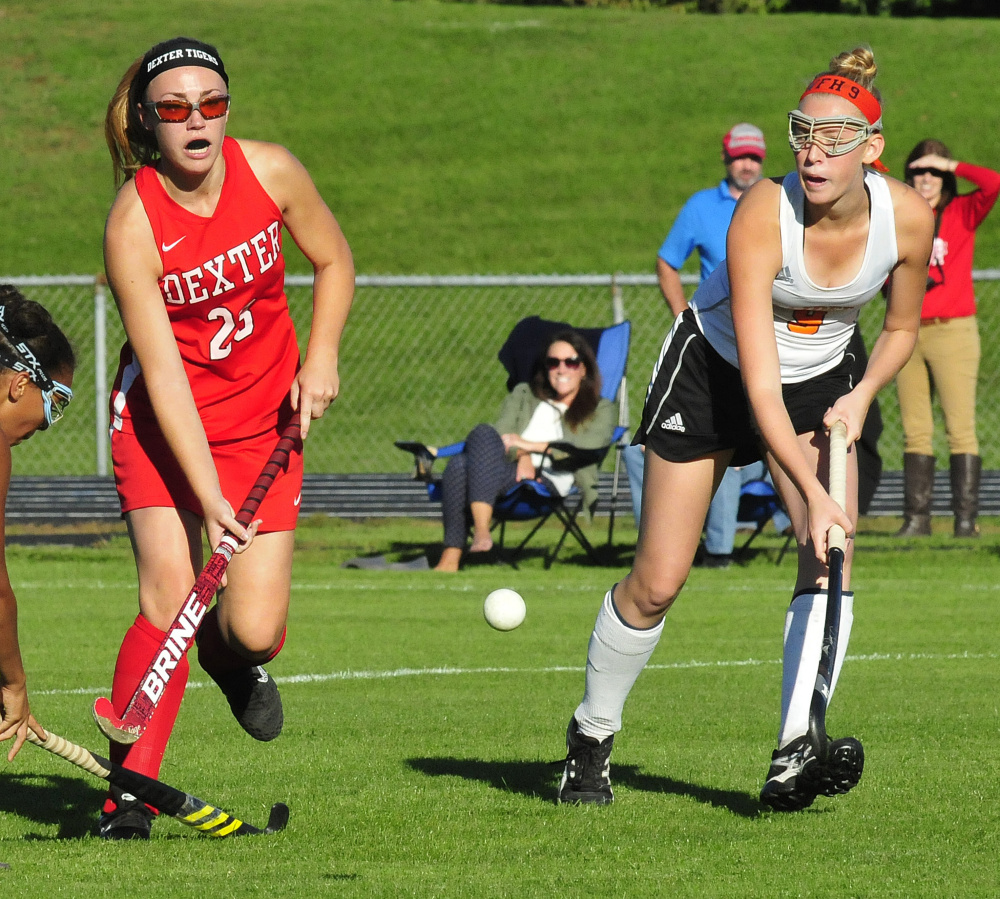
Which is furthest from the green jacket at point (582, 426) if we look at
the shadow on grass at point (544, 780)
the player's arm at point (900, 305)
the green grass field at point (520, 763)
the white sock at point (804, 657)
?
the white sock at point (804, 657)

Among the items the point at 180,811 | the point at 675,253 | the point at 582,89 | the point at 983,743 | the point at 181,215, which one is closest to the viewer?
the point at 180,811

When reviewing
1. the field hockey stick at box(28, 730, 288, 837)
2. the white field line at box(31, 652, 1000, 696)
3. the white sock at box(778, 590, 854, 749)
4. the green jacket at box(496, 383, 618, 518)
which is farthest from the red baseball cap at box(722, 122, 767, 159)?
the field hockey stick at box(28, 730, 288, 837)

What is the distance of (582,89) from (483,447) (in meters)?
27.8

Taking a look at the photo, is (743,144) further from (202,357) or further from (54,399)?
(54,399)

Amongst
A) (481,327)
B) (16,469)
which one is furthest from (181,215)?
(481,327)

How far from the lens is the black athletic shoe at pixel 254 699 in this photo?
Result: 4.77 m

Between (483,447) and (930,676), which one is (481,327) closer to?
(483,447)

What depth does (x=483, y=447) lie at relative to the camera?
1018 centimetres

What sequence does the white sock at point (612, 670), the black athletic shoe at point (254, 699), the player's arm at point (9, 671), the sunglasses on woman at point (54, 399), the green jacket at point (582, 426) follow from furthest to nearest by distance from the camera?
the green jacket at point (582, 426) → the black athletic shoe at point (254, 699) → the white sock at point (612, 670) → the sunglasses on woman at point (54, 399) → the player's arm at point (9, 671)

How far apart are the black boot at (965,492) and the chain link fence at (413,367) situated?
4689 millimetres

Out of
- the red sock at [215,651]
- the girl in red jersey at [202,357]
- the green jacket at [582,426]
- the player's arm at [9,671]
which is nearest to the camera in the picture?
the player's arm at [9,671]

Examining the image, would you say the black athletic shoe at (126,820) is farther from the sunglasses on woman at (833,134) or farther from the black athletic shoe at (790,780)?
the sunglasses on woman at (833,134)

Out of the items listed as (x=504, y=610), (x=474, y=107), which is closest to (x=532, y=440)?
(x=504, y=610)

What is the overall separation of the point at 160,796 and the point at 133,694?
34 cm
